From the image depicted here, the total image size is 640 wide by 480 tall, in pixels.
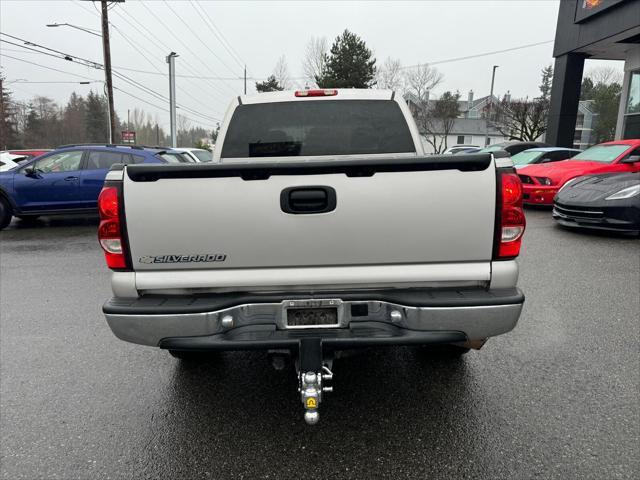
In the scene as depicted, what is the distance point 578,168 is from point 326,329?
9.88m

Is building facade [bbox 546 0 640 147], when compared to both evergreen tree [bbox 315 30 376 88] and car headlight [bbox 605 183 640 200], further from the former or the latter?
evergreen tree [bbox 315 30 376 88]

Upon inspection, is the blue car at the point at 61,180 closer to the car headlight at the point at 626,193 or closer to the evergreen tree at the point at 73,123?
the car headlight at the point at 626,193

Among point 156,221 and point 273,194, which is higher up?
point 273,194

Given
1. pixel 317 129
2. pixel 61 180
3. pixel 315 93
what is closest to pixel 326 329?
pixel 317 129

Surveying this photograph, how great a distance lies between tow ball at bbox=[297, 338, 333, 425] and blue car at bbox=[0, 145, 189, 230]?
26.1 ft

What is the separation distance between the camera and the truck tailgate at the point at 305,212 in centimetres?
220

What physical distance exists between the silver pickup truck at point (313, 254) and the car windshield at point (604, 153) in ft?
31.2

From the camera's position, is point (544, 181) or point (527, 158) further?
point (527, 158)

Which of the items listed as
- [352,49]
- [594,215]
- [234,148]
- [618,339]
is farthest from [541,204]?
[352,49]

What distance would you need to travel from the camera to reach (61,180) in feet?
30.1

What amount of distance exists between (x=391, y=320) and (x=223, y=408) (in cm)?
129

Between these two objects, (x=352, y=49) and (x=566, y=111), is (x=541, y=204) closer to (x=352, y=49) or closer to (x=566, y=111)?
(x=566, y=111)

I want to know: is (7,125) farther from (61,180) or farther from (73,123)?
(61,180)

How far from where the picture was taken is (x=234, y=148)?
3.83m
